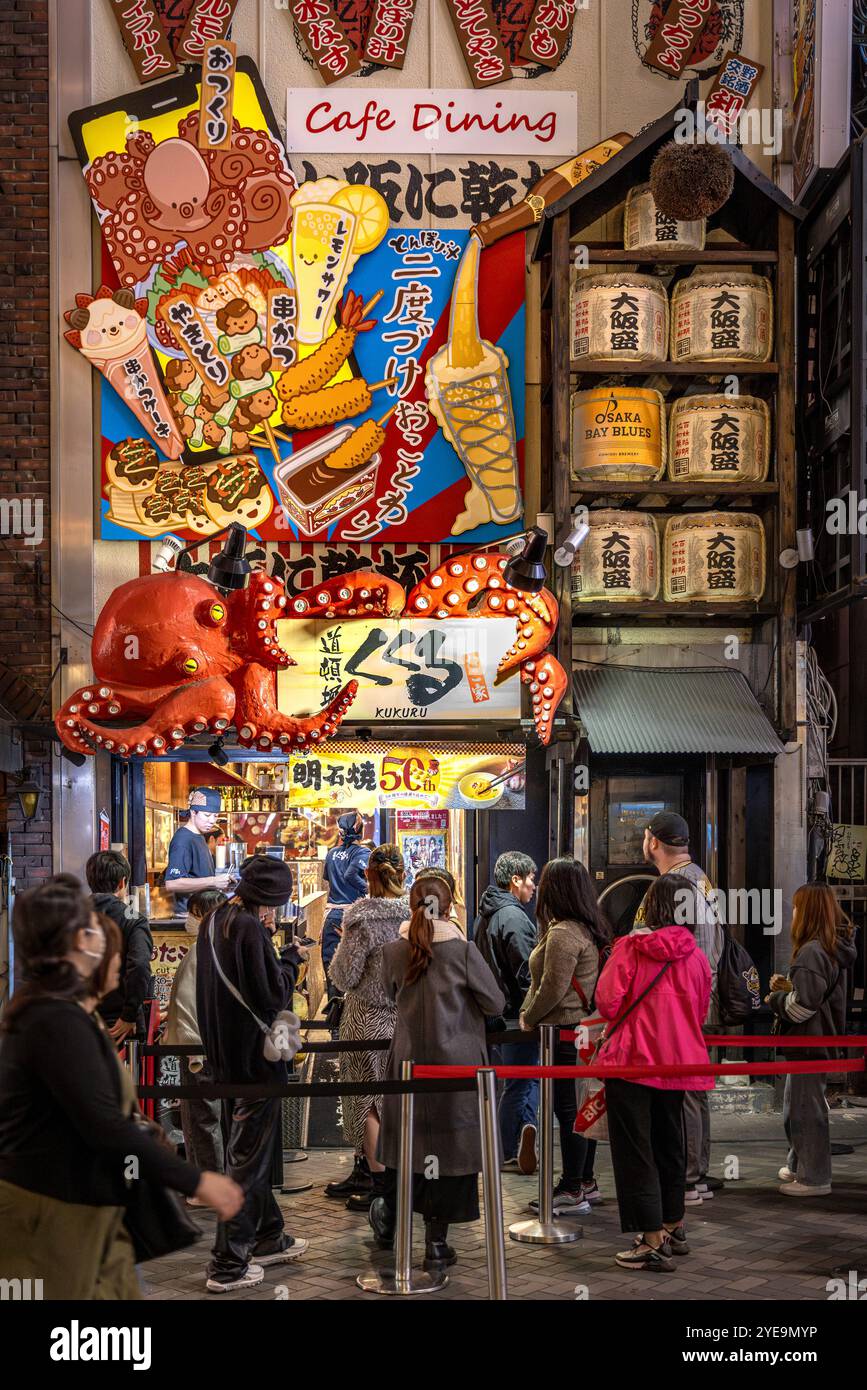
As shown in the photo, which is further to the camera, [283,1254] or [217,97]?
[217,97]

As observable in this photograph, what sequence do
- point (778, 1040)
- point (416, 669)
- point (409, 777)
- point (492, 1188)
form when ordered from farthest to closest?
point (409, 777)
point (416, 669)
point (778, 1040)
point (492, 1188)

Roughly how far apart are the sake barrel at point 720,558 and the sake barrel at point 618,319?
4.66ft

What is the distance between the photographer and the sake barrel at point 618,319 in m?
11.5

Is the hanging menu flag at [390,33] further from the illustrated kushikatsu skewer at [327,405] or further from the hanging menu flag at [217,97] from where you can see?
the illustrated kushikatsu skewer at [327,405]

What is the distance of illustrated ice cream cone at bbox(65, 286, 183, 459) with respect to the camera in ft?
40.0

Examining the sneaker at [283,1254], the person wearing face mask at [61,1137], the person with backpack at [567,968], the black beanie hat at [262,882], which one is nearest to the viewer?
the person wearing face mask at [61,1137]

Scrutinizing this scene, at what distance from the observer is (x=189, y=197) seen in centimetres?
1230

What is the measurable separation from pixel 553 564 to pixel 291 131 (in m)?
4.46

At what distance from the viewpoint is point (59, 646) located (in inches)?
478

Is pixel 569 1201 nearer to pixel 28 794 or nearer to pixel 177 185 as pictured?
pixel 28 794

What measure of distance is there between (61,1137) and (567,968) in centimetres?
451

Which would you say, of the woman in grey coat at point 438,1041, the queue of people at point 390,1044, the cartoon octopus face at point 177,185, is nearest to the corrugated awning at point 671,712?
the queue of people at point 390,1044

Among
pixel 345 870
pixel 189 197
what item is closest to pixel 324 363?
pixel 189 197

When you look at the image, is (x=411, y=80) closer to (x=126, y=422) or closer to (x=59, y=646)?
(x=126, y=422)
